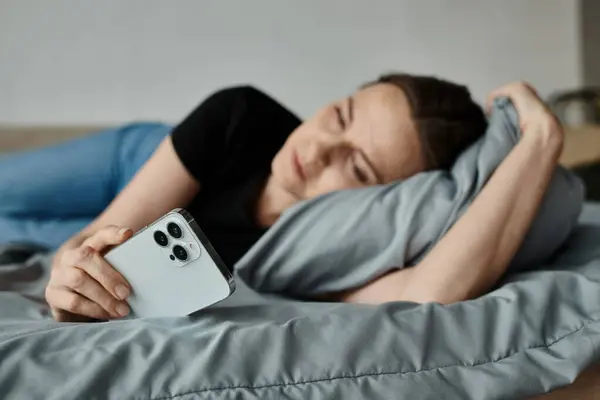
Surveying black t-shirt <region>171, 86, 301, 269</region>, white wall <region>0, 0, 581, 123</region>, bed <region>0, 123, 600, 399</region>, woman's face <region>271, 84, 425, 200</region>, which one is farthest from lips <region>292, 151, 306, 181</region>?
white wall <region>0, 0, 581, 123</region>

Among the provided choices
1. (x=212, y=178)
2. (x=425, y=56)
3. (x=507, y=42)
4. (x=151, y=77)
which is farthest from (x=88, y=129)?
(x=507, y=42)

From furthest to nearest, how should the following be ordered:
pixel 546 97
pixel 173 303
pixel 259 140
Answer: pixel 546 97 → pixel 259 140 → pixel 173 303

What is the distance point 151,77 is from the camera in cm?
181

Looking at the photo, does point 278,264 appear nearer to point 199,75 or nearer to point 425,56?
point 199,75

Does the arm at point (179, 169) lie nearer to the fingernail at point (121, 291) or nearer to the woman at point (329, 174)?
the woman at point (329, 174)

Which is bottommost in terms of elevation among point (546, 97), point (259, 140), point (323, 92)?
point (546, 97)

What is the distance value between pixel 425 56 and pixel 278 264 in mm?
1319

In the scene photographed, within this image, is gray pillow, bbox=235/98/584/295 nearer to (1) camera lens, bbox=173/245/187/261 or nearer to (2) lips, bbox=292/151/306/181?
(2) lips, bbox=292/151/306/181

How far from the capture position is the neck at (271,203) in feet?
3.21

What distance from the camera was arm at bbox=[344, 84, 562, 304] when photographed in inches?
29.3

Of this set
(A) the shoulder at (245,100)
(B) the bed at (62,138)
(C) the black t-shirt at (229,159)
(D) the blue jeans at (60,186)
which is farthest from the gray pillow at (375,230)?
(B) the bed at (62,138)

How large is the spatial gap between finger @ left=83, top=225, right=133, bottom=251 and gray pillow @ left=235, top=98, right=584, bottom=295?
0.22 m

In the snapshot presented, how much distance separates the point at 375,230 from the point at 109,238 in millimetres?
320

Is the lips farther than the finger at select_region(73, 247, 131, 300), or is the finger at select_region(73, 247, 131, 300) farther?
the lips
